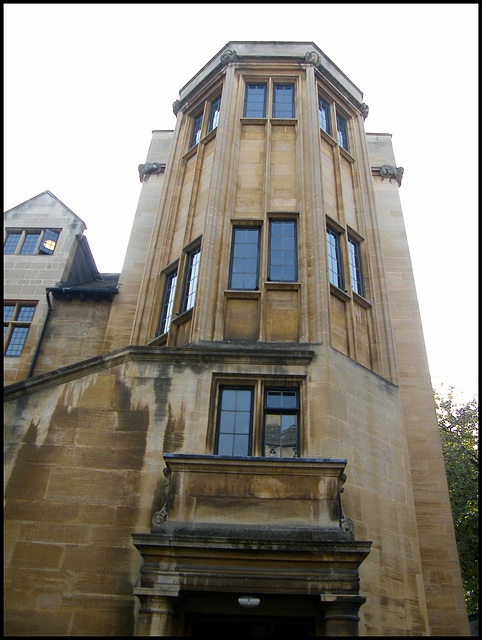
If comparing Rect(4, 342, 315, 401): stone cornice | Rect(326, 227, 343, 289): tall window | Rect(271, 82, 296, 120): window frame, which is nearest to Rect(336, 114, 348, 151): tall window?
Rect(271, 82, 296, 120): window frame

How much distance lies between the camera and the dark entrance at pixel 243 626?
28.7 ft

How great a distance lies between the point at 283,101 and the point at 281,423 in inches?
437

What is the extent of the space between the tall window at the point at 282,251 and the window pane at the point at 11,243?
408 inches

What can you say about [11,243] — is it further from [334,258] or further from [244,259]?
[334,258]

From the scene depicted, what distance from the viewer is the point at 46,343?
16.5 m

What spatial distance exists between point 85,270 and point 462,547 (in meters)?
18.9

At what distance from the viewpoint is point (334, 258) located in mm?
13539

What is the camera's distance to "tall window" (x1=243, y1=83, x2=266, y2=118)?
1644 cm

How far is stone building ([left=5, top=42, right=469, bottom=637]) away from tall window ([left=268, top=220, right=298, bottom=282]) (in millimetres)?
48

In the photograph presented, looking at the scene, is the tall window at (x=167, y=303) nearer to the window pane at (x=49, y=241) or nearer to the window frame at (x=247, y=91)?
the window frame at (x=247, y=91)

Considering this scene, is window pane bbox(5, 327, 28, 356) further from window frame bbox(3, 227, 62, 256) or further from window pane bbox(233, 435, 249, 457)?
window pane bbox(233, 435, 249, 457)

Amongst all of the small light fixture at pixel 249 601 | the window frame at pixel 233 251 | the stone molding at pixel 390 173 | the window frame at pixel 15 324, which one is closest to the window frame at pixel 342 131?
the stone molding at pixel 390 173

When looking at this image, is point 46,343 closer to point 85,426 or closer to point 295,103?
point 85,426

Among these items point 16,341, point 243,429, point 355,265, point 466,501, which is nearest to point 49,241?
point 16,341
